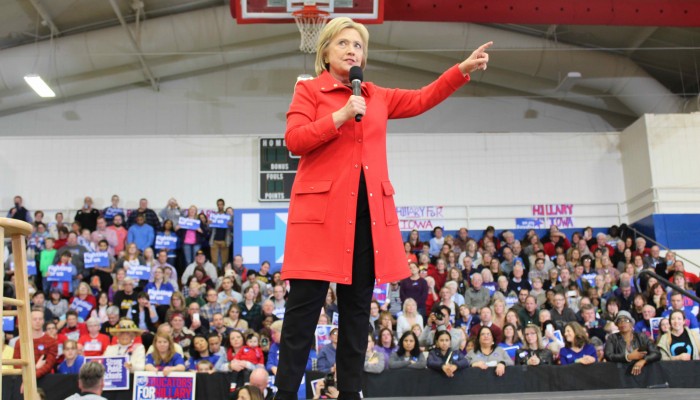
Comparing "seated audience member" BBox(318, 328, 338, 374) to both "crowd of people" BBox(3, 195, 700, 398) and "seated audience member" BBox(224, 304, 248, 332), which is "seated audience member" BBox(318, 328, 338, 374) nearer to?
"crowd of people" BBox(3, 195, 700, 398)

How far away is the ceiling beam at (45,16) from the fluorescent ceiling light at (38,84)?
119 cm

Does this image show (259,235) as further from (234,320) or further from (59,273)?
(234,320)

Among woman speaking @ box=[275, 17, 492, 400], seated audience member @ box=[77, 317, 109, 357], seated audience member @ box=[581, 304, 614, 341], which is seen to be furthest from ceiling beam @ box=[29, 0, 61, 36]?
woman speaking @ box=[275, 17, 492, 400]

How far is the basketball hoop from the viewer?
9.32 meters

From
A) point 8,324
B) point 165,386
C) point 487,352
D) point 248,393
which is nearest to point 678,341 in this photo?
point 487,352

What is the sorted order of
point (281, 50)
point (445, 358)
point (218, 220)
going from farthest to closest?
point (281, 50), point (218, 220), point (445, 358)

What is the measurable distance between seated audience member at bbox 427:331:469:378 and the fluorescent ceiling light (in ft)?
30.4

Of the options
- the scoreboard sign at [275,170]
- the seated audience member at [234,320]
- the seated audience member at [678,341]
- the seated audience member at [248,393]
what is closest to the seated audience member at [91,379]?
the seated audience member at [248,393]

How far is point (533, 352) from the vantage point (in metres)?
8.20

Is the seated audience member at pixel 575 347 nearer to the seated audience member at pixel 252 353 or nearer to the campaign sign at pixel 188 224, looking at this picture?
the seated audience member at pixel 252 353

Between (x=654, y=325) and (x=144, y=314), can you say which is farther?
(x=144, y=314)

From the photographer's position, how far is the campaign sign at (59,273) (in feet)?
37.4

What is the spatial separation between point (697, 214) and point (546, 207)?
3.04 meters

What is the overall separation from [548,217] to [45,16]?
11064 millimetres
